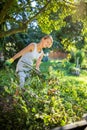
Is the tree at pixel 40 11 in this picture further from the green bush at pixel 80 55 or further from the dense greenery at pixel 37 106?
the green bush at pixel 80 55

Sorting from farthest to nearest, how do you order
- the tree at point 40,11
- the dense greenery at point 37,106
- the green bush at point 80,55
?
the green bush at point 80,55, the tree at point 40,11, the dense greenery at point 37,106

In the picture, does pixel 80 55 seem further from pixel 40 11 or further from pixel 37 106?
pixel 37 106

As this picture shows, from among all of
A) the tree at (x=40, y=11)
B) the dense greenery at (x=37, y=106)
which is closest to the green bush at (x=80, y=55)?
the tree at (x=40, y=11)

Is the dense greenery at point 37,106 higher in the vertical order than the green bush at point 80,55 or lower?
lower

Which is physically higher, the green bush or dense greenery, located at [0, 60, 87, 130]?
the green bush

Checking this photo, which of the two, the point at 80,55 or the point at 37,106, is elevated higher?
the point at 80,55

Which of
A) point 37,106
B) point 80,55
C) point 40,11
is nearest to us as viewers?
point 37,106

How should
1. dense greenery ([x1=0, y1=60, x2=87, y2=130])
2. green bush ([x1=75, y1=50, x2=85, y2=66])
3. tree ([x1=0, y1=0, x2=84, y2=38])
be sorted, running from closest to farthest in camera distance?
1. dense greenery ([x1=0, y1=60, x2=87, y2=130])
2. tree ([x1=0, y1=0, x2=84, y2=38])
3. green bush ([x1=75, y1=50, x2=85, y2=66])

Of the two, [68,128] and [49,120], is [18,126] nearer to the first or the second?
[49,120]

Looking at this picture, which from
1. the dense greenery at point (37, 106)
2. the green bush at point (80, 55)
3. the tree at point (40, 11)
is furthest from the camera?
the green bush at point (80, 55)

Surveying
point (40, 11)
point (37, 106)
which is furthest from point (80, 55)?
point (37, 106)

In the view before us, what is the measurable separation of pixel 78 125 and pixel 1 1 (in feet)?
11.3

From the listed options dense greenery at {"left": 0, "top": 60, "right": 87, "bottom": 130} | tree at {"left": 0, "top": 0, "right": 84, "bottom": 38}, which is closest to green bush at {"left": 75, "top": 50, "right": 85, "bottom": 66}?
tree at {"left": 0, "top": 0, "right": 84, "bottom": 38}

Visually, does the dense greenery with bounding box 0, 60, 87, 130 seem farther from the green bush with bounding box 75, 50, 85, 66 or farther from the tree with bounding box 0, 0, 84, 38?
the green bush with bounding box 75, 50, 85, 66
